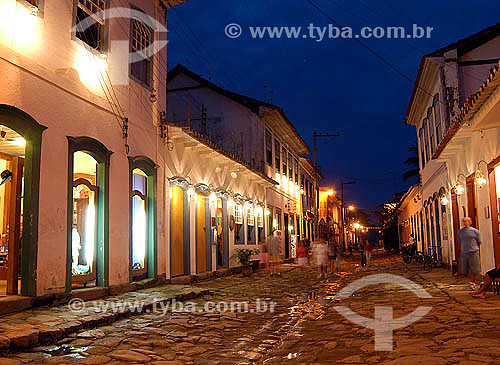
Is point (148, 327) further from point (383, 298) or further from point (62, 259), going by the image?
point (383, 298)

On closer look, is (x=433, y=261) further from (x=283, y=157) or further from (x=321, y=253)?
(x=283, y=157)

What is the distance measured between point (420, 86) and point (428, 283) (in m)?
9.79

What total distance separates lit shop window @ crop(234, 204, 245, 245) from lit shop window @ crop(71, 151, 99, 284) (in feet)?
29.5

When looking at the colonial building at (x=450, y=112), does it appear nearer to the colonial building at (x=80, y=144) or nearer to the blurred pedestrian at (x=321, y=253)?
the blurred pedestrian at (x=321, y=253)

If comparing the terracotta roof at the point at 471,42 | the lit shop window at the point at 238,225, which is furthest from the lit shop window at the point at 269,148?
the terracotta roof at the point at 471,42

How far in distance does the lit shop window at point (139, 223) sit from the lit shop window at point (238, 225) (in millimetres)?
7358

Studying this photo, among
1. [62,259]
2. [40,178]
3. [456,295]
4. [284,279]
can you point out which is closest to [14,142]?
[40,178]

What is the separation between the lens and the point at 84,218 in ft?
35.0

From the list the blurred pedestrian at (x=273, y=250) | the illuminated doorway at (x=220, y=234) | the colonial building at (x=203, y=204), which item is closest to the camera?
the colonial building at (x=203, y=204)

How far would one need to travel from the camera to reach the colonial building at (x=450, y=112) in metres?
13.3

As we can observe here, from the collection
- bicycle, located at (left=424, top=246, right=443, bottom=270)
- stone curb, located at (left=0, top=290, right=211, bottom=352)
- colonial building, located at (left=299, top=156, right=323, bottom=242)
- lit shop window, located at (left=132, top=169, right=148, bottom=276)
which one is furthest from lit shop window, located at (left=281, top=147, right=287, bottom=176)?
stone curb, located at (left=0, top=290, right=211, bottom=352)

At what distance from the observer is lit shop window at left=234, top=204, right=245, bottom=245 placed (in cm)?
1928

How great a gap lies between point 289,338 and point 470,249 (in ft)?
19.4

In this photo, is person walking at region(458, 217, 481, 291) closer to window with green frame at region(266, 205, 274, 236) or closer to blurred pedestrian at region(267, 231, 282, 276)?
blurred pedestrian at region(267, 231, 282, 276)
